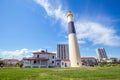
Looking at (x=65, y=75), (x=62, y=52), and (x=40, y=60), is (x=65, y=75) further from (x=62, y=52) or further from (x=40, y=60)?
(x=62, y=52)

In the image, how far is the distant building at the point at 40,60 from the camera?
41969 millimetres

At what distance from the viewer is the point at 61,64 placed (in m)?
51.9

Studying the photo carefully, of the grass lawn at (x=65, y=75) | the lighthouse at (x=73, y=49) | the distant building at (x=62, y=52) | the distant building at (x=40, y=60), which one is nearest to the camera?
the grass lawn at (x=65, y=75)

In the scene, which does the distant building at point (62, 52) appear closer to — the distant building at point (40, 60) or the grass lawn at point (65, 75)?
the distant building at point (40, 60)

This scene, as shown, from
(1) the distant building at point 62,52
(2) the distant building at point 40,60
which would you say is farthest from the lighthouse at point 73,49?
(1) the distant building at point 62,52

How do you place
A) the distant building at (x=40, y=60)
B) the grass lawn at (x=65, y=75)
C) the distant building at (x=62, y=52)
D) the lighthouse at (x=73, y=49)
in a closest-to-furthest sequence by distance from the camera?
the grass lawn at (x=65, y=75) → the lighthouse at (x=73, y=49) → the distant building at (x=40, y=60) → the distant building at (x=62, y=52)

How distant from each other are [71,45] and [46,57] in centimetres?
1341

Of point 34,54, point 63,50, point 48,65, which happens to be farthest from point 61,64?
point 63,50

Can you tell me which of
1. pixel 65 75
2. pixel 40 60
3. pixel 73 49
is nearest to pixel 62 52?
pixel 40 60

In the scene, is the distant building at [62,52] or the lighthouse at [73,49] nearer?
the lighthouse at [73,49]

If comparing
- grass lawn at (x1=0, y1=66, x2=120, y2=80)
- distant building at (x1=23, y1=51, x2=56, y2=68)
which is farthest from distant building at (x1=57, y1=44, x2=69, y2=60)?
grass lawn at (x1=0, y1=66, x2=120, y2=80)

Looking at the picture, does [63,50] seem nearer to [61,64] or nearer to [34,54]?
[61,64]

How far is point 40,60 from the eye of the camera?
139 ft

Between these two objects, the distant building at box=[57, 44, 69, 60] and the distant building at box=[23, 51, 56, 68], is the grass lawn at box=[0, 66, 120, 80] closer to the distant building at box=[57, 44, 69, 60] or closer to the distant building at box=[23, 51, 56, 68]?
the distant building at box=[23, 51, 56, 68]
